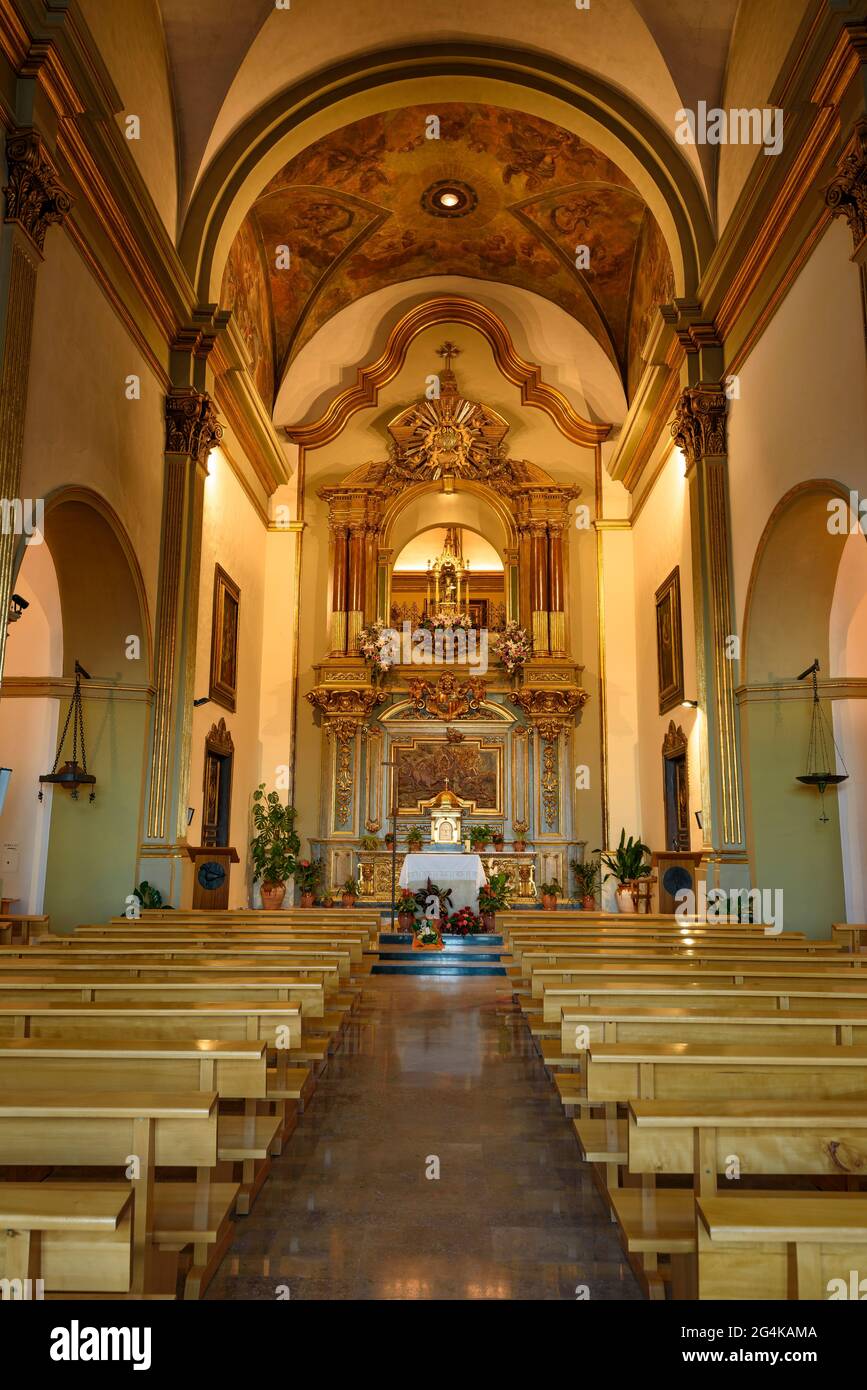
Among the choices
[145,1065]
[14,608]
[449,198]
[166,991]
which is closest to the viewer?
[145,1065]

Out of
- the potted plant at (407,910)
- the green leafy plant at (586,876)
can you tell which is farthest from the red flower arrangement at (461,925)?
the green leafy plant at (586,876)

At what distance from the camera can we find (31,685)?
9609mm

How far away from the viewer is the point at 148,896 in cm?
912

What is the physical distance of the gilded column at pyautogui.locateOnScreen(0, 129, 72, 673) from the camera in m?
6.24

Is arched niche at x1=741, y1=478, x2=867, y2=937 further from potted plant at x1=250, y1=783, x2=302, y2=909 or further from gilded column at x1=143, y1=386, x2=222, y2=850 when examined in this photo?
potted plant at x1=250, y1=783, x2=302, y2=909

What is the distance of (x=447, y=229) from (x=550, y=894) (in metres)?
10.3

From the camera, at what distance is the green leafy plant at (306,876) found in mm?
13992

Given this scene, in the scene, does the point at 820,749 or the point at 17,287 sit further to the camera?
the point at 820,749

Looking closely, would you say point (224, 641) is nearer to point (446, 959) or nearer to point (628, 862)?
point (446, 959)

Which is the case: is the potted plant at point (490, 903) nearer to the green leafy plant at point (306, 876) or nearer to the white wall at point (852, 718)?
the green leafy plant at point (306, 876)

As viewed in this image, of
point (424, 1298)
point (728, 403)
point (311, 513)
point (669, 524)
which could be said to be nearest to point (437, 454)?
point (311, 513)

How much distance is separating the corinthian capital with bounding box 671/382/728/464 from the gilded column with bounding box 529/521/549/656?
5.18 m

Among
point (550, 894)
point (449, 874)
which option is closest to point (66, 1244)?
point (449, 874)

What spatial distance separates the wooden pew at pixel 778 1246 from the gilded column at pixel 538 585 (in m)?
13.3
